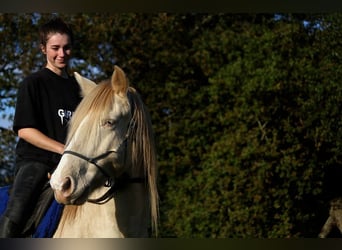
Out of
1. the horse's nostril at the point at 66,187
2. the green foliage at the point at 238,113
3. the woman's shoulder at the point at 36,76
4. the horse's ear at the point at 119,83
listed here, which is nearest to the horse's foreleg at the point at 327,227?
the green foliage at the point at 238,113

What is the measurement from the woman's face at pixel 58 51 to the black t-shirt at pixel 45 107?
43mm

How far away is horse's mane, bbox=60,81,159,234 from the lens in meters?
2.87

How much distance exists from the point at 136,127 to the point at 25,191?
63cm

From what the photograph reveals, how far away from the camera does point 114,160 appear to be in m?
2.90

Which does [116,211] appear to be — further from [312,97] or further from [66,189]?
[312,97]

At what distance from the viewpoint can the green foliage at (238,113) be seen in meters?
7.50

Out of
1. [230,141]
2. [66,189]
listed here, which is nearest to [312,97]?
[230,141]

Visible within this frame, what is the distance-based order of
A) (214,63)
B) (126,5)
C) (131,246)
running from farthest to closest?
(214,63) → (126,5) → (131,246)

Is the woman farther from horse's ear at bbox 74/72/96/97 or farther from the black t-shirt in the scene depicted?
horse's ear at bbox 74/72/96/97

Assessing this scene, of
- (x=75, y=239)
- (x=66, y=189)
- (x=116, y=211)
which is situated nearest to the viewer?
(x=66, y=189)

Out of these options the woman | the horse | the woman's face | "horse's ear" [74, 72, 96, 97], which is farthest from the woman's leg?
the woman's face

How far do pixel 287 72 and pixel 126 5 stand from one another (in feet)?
8.63

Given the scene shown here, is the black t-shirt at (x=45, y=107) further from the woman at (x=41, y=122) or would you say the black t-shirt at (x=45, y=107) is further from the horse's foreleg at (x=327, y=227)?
the horse's foreleg at (x=327, y=227)

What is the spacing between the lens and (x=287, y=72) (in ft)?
24.8
